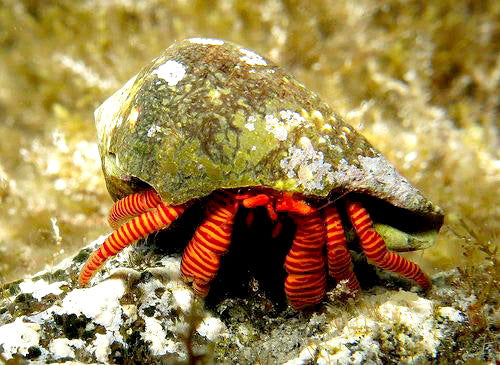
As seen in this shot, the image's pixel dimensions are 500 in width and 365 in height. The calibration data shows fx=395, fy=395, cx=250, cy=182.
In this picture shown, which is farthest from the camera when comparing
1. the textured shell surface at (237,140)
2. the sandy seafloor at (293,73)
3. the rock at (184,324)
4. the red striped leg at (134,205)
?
the sandy seafloor at (293,73)

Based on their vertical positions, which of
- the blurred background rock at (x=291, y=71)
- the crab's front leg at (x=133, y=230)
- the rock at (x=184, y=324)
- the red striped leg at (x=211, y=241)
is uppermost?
the blurred background rock at (x=291, y=71)

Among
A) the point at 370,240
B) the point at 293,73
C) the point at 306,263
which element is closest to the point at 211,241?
the point at 306,263

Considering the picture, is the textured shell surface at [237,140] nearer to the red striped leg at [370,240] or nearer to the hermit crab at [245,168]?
A: the hermit crab at [245,168]

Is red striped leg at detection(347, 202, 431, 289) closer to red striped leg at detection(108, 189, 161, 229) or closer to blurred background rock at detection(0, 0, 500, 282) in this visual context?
red striped leg at detection(108, 189, 161, 229)

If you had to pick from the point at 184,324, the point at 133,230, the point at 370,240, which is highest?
the point at 133,230

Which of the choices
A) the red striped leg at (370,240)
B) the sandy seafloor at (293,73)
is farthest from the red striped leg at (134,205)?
the sandy seafloor at (293,73)

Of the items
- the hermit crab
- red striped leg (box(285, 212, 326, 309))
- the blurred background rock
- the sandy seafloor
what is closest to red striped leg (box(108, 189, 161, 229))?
the hermit crab

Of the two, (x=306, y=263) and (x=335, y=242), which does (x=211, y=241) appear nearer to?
(x=306, y=263)
